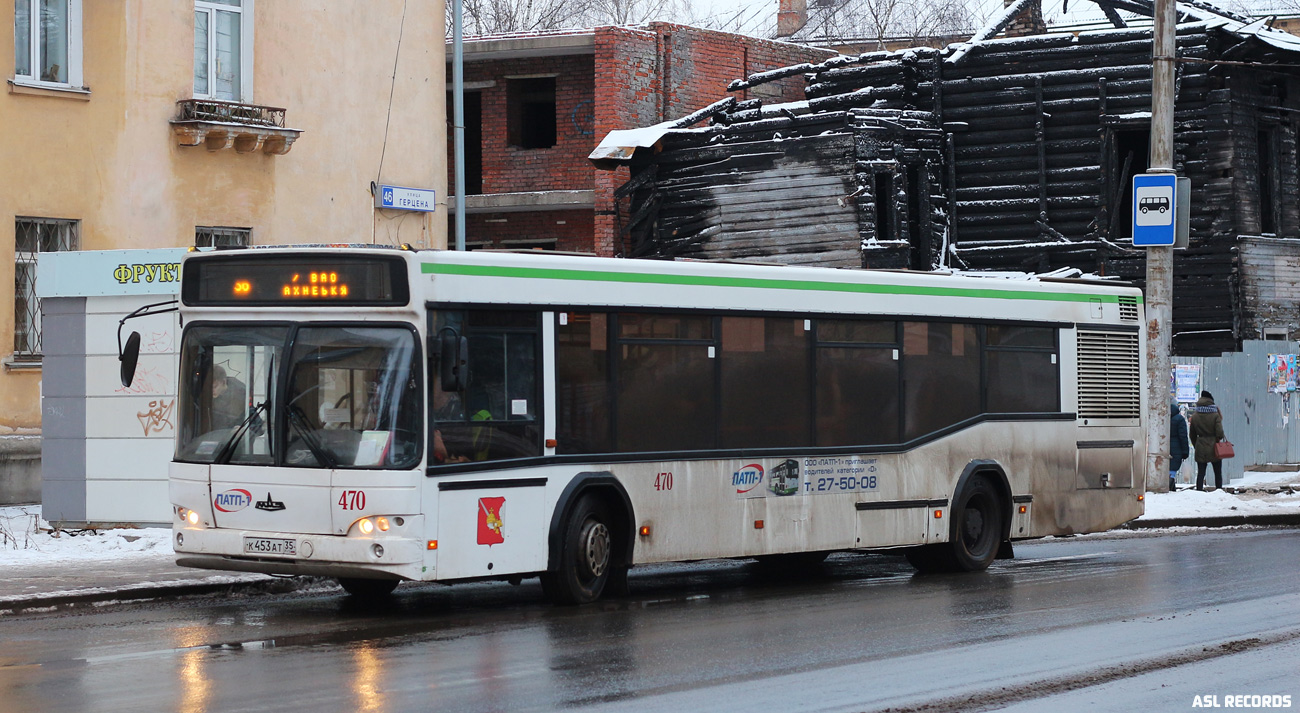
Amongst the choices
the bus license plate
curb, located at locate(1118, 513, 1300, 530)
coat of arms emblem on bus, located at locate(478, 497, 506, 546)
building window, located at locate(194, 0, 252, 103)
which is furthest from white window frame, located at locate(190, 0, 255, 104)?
curb, located at locate(1118, 513, 1300, 530)

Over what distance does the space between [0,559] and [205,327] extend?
4098 millimetres

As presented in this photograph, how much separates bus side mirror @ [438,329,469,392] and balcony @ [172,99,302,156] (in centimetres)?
1201

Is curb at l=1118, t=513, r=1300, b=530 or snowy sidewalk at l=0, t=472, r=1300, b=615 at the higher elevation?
snowy sidewalk at l=0, t=472, r=1300, b=615

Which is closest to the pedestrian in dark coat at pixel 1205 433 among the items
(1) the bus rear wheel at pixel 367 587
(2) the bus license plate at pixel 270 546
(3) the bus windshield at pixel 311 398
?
(1) the bus rear wheel at pixel 367 587

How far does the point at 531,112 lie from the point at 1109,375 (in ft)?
78.5

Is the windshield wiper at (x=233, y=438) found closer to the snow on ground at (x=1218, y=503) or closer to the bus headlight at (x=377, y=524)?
the bus headlight at (x=377, y=524)

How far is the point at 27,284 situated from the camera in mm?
20047

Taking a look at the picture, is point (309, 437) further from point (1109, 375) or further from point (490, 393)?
point (1109, 375)

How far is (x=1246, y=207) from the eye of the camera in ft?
104

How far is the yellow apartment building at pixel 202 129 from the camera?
20203mm

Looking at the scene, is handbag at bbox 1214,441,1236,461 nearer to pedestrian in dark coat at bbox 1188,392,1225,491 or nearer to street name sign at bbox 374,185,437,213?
pedestrian in dark coat at bbox 1188,392,1225,491

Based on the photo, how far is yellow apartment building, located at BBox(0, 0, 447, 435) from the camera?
20.2 metres

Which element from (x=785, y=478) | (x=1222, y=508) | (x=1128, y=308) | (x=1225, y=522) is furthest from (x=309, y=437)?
(x=1222, y=508)

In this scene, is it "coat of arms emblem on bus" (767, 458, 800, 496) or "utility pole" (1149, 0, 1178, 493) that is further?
"utility pole" (1149, 0, 1178, 493)
